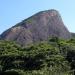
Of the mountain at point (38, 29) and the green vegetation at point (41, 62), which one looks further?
the mountain at point (38, 29)

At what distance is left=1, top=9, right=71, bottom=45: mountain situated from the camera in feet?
218

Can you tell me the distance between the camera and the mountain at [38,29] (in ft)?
218

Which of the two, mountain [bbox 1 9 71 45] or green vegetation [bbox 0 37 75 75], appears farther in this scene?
mountain [bbox 1 9 71 45]

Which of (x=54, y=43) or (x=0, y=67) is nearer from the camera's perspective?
(x=0, y=67)

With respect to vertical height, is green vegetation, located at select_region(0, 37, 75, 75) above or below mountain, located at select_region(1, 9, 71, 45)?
below

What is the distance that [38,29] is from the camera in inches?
2714

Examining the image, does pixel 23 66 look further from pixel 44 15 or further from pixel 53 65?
pixel 44 15

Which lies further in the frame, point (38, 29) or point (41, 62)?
point (38, 29)

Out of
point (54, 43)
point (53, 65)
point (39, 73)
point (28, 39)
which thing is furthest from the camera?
point (28, 39)

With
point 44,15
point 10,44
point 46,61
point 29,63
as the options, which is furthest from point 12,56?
point 44,15

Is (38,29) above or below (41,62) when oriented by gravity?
above

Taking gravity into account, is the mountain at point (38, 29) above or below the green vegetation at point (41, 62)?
above

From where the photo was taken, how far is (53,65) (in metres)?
41.0

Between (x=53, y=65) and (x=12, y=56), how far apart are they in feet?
25.1
